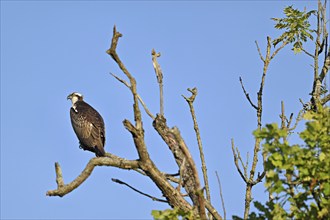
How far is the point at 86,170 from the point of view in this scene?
8430mm

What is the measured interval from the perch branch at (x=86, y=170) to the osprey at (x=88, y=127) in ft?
29.1

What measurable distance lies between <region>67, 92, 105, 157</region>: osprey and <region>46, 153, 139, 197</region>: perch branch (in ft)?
29.1

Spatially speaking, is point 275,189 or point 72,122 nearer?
point 275,189

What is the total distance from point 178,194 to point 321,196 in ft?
8.37

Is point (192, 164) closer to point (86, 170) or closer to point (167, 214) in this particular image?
point (167, 214)

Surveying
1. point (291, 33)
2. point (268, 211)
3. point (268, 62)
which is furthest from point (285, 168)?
point (291, 33)

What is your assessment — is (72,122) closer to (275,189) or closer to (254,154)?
(254,154)

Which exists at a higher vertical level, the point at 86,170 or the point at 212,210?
the point at 86,170

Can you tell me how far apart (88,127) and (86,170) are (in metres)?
10.4

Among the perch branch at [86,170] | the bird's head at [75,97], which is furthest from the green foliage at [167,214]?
the bird's head at [75,97]

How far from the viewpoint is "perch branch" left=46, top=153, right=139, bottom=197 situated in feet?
26.6

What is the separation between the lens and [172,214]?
607 centimetres

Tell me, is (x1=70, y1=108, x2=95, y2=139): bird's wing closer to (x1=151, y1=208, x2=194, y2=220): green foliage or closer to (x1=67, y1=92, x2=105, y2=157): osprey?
(x1=67, y1=92, x2=105, y2=157): osprey

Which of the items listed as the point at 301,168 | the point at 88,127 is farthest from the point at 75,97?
the point at 301,168
